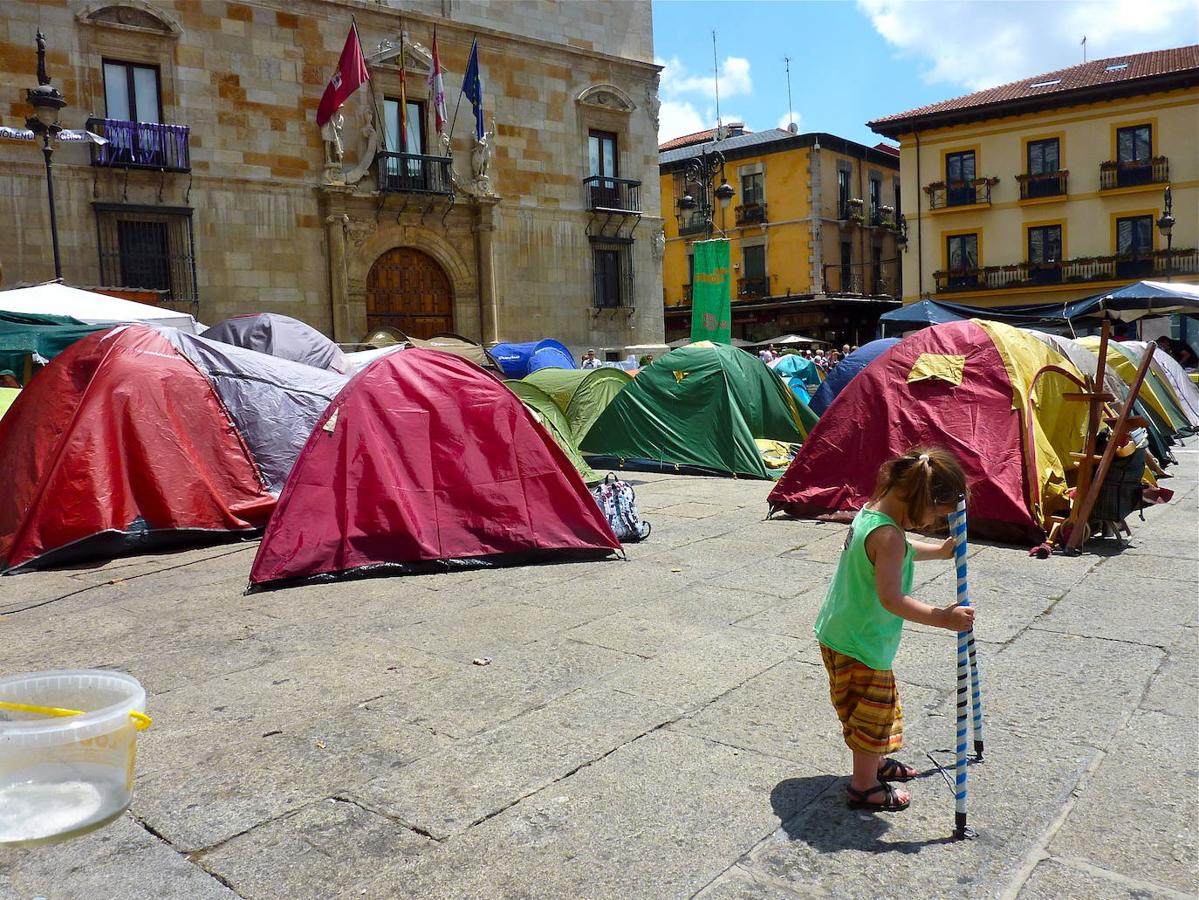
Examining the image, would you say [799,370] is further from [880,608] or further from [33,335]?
[880,608]

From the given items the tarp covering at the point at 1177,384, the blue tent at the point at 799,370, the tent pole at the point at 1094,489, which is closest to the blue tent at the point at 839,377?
the tarp covering at the point at 1177,384

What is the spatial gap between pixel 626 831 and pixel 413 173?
2015cm

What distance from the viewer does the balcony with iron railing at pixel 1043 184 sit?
3350 cm

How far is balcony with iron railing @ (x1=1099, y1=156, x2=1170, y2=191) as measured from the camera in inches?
1254

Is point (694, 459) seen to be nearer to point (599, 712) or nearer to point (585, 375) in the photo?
point (585, 375)

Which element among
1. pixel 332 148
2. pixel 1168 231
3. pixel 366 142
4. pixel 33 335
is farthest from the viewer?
pixel 1168 231

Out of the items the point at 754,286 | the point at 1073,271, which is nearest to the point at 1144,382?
the point at 1073,271

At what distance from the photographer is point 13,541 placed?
729 cm

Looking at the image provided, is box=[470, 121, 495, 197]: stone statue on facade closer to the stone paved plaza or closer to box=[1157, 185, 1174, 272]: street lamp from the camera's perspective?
the stone paved plaza

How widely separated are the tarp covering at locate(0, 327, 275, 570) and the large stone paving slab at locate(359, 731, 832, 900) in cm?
555

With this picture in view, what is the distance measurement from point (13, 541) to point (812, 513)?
661 centimetres

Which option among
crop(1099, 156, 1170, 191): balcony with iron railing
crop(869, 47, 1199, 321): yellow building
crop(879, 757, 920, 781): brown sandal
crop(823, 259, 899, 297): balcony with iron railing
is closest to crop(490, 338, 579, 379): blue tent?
crop(879, 757, 920, 781): brown sandal

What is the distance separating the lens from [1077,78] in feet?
112

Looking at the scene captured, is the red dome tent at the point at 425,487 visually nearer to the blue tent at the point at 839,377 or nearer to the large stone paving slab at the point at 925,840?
the large stone paving slab at the point at 925,840
